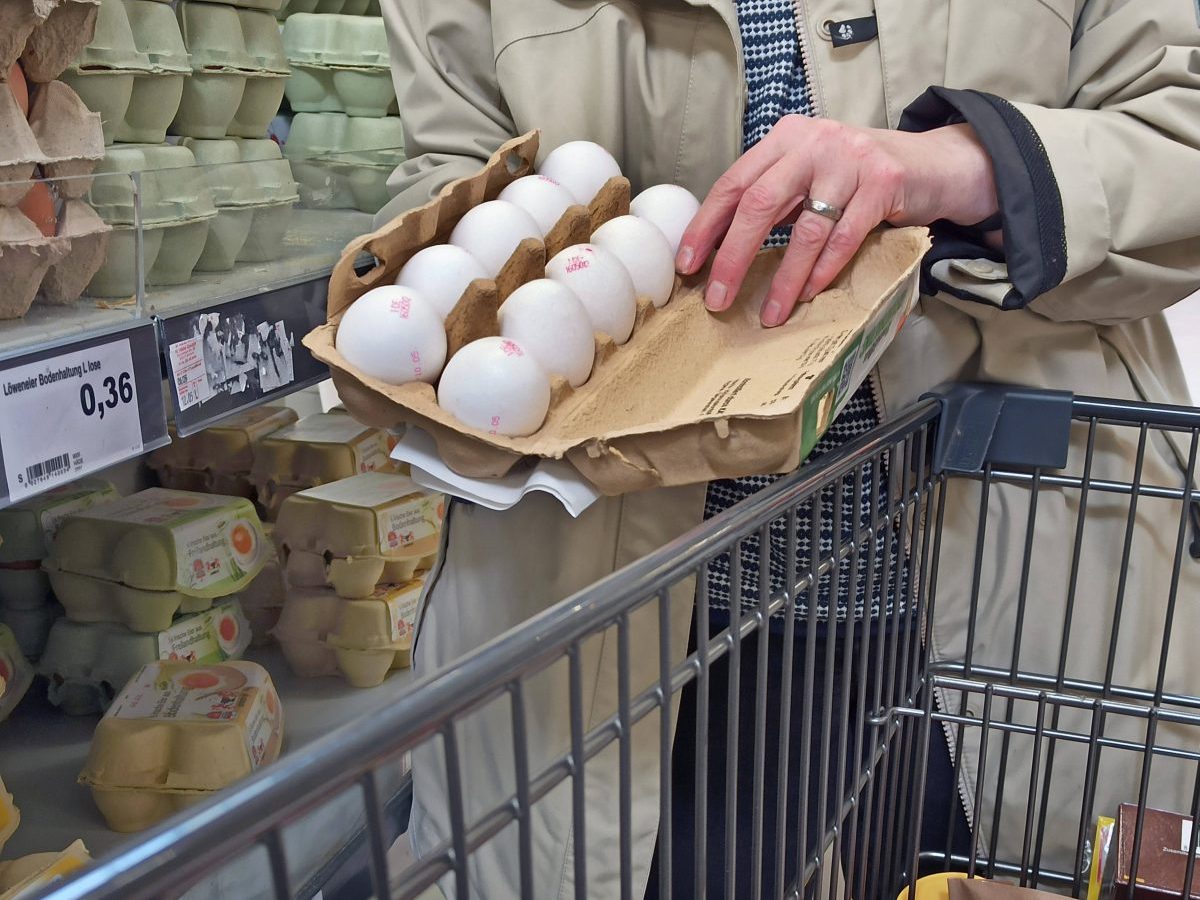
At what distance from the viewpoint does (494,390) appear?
80 cm

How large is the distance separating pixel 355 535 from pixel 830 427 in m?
1.01

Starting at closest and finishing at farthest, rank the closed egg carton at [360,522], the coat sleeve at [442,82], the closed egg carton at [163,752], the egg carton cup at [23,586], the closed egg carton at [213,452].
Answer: the coat sleeve at [442,82], the closed egg carton at [163,752], the egg carton cup at [23,586], the closed egg carton at [360,522], the closed egg carton at [213,452]

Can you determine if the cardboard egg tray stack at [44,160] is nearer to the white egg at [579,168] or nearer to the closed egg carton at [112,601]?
the white egg at [579,168]

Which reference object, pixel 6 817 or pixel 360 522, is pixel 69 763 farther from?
pixel 360 522

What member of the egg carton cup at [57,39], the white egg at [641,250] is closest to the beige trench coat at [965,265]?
the white egg at [641,250]

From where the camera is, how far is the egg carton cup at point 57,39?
1.17m

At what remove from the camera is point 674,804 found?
117 cm

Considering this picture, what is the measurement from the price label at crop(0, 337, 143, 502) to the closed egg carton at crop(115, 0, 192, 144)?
0.58 meters

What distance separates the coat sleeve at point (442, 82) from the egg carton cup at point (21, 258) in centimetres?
30

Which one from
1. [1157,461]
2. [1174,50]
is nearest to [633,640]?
[1157,461]

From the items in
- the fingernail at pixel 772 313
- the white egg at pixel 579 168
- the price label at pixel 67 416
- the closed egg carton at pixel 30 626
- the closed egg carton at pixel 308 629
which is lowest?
the closed egg carton at pixel 308 629

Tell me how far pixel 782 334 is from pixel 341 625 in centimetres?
112

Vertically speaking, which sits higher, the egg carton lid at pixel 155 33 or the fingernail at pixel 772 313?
the egg carton lid at pixel 155 33

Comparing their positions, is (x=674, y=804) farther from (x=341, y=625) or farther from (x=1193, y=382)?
(x=1193, y=382)
